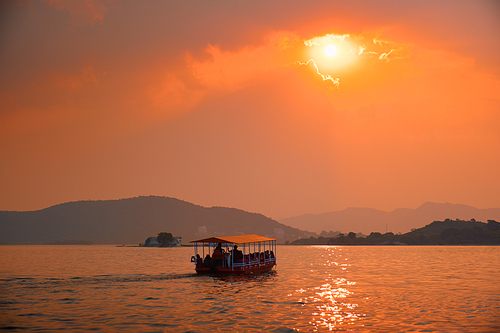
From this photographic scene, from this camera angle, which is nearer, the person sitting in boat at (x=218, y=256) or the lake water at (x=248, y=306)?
the lake water at (x=248, y=306)

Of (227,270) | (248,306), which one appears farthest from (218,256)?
(248,306)

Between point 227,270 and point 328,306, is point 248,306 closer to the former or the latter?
point 328,306

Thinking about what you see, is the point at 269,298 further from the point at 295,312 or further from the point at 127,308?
the point at 127,308

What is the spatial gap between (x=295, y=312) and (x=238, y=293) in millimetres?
11128

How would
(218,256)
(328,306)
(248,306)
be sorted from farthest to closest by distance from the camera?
(218,256) < (328,306) < (248,306)

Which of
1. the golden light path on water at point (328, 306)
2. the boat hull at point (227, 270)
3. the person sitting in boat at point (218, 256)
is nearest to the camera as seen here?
the golden light path on water at point (328, 306)

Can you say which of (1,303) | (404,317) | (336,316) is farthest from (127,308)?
(404,317)

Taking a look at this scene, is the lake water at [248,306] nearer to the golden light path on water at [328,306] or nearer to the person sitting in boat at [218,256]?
the golden light path on water at [328,306]

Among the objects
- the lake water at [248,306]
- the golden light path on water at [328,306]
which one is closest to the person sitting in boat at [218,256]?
the lake water at [248,306]

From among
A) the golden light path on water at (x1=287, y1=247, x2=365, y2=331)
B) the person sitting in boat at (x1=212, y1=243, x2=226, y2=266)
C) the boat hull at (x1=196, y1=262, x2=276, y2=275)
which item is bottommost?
the golden light path on water at (x1=287, y1=247, x2=365, y2=331)

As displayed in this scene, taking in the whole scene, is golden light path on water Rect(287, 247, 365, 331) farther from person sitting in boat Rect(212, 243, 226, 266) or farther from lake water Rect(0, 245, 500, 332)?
person sitting in boat Rect(212, 243, 226, 266)

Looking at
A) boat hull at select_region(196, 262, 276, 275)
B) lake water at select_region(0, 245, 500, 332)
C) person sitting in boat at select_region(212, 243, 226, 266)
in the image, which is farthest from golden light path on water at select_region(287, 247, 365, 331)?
person sitting in boat at select_region(212, 243, 226, 266)

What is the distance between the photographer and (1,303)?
35750 millimetres

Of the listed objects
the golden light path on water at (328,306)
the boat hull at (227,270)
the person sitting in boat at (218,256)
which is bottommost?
the golden light path on water at (328,306)
